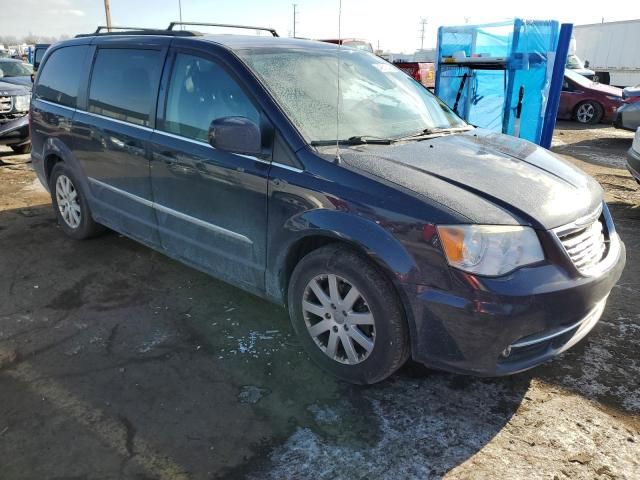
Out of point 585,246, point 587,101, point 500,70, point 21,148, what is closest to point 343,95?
point 585,246

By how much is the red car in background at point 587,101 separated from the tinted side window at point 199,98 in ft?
43.1

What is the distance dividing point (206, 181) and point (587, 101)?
45.1 feet

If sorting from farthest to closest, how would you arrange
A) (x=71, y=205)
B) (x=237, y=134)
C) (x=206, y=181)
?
(x=71, y=205) → (x=206, y=181) → (x=237, y=134)

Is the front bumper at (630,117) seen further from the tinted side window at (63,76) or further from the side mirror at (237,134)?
the tinted side window at (63,76)

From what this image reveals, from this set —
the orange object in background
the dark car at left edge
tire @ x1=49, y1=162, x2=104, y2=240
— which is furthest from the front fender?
the orange object in background

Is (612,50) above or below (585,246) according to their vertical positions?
above

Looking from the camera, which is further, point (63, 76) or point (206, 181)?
point (63, 76)

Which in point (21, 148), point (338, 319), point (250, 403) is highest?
point (338, 319)

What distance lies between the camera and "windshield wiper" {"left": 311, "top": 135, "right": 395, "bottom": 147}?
286 centimetres

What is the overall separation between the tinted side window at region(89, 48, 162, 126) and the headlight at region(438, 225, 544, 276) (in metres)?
2.37

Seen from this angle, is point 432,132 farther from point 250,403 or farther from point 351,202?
point 250,403

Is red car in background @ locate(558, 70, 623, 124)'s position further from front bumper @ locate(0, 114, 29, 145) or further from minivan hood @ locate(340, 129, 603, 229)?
front bumper @ locate(0, 114, 29, 145)

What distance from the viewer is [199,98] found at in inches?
131

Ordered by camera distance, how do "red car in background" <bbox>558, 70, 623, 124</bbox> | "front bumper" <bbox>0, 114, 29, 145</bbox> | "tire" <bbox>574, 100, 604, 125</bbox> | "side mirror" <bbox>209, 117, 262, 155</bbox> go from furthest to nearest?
"tire" <bbox>574, 100, 604, 125</bbox> → "red car in background" <bbox>558, 70, 623, 124</bbox> → "front bumper" <bbox>0, 114, 29, 145</bbox> → "side mirror" <bbox>209, 117, 262, 155</bbox>
